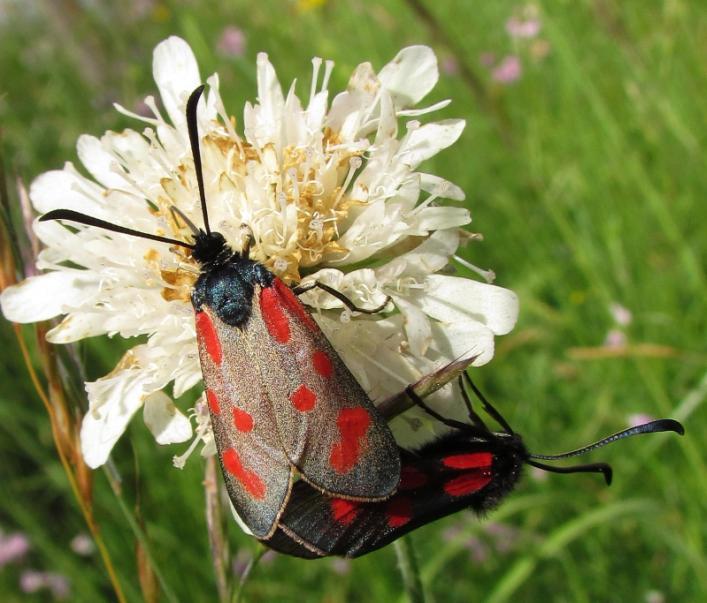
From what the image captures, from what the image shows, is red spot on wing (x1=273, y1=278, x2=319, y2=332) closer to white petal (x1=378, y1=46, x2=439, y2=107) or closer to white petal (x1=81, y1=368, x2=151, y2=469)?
white petal (x1=81, y1=368, x2=151, y2=469)

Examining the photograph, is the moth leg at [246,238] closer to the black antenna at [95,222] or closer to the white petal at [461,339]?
the black antenna at [95,222]

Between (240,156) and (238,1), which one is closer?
(240,156)

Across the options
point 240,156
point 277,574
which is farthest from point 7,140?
point 240,156

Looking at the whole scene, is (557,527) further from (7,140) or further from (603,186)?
(7,140)

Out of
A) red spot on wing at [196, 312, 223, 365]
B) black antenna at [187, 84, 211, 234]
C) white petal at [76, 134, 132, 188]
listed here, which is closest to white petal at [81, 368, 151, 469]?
red spot on wing at [196, 312, 223, 365]

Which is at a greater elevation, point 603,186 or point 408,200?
point 408,200
